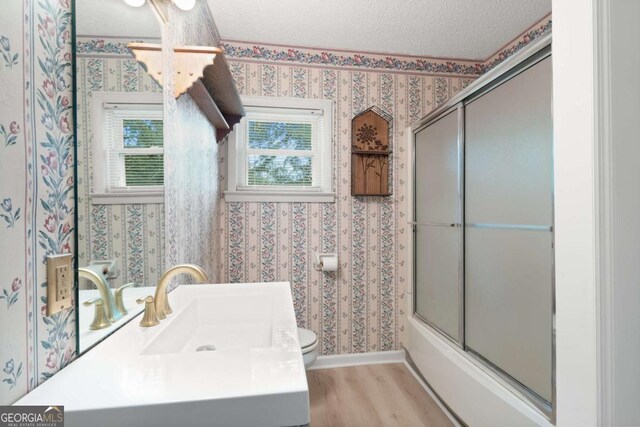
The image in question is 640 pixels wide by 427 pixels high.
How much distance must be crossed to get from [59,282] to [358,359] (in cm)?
213

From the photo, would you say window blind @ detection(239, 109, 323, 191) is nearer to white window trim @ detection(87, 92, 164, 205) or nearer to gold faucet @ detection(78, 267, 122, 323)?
white window trim @ detection(87, 92, 164, 205)

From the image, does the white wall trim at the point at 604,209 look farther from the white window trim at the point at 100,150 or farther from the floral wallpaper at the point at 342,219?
the floral wallpaper at the point at 342,219

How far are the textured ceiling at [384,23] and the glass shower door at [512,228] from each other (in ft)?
2.60

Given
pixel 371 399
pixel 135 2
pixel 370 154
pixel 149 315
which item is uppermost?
pixel 135 2

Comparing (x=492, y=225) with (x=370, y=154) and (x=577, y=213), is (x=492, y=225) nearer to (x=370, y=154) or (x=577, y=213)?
(x=577, y=213)

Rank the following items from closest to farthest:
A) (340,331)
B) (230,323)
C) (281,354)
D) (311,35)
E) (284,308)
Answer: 1. (281,354)
2. (284,308)
3. (230,323)
4. (311,35)
5. (340,331)

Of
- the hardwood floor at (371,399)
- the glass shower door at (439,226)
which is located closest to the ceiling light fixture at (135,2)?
the glass shower door at (439,226)

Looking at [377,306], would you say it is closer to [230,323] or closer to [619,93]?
[230,323]

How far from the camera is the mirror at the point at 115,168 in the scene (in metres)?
0.67

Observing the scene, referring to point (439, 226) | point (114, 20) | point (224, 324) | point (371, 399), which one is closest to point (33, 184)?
point (114, 20)

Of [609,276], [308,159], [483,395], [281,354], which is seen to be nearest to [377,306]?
[483,395]

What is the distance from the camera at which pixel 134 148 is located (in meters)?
0.93

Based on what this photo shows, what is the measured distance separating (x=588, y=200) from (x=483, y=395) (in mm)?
1073

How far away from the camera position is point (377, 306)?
2.26 m
